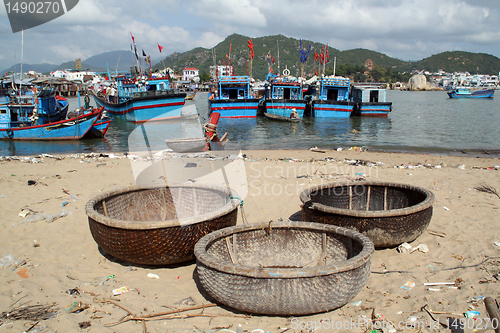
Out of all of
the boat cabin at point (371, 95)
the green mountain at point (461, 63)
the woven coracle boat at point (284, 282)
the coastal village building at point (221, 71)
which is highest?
the green mountain at point (461, 63)

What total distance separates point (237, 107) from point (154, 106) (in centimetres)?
708

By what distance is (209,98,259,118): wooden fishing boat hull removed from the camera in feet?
88.9

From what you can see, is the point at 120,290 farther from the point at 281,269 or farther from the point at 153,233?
the point at 281,269

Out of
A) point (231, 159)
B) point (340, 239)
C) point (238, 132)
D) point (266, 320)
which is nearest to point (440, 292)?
point (340, 239)

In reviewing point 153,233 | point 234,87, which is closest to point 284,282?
point 153,233

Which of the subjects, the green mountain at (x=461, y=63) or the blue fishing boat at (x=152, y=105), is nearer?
the blue fishing boat at (x=152, y=105)

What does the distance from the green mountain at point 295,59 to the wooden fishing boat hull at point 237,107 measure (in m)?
96.5

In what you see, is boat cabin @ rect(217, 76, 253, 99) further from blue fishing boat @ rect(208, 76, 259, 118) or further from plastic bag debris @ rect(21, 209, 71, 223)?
plastic bag debris @ rect(21, 209, 71, 223)

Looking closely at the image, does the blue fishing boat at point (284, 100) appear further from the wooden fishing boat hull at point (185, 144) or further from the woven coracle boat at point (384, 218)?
the woven coracle boat at point (384, 218)

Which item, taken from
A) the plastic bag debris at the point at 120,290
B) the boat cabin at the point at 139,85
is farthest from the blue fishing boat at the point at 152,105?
the plastic bag debris at the point at 120,290

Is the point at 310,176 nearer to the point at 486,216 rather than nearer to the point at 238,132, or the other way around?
the point at 486,216

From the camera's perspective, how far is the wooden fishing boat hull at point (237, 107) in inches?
1067

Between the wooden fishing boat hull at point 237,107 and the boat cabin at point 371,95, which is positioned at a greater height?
the boat cabin at point 371,95

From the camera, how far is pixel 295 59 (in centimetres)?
13325
